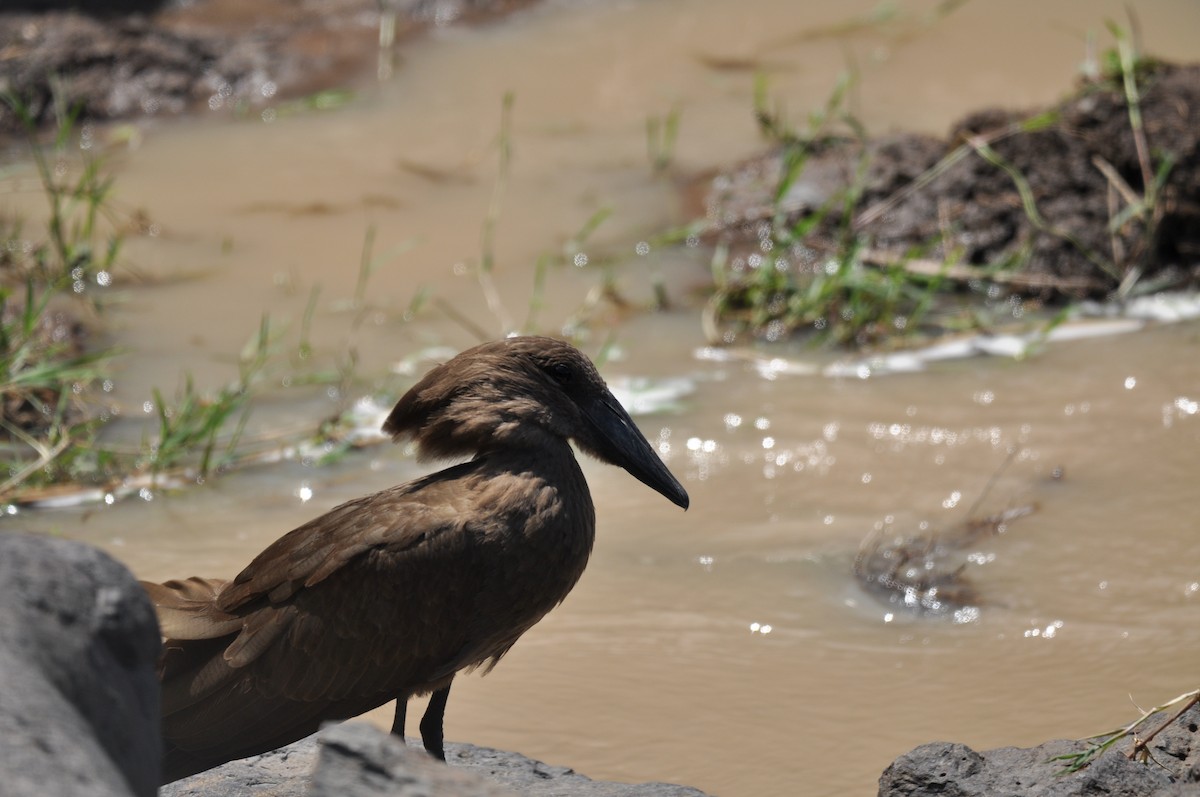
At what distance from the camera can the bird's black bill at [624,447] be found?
391cm

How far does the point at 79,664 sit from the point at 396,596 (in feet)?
4.65

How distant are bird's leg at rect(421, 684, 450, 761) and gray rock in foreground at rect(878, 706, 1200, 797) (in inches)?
41.9

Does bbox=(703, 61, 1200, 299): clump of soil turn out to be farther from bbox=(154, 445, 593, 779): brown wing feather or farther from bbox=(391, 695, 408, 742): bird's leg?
bbox=(391, 695, 408, 742): bird's leg

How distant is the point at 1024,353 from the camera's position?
21.3 feet

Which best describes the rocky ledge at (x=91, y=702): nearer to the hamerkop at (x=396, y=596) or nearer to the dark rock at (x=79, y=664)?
the dark rock at (x=79, y=664)

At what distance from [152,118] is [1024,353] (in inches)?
219

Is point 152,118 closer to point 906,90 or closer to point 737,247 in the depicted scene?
point 737,247

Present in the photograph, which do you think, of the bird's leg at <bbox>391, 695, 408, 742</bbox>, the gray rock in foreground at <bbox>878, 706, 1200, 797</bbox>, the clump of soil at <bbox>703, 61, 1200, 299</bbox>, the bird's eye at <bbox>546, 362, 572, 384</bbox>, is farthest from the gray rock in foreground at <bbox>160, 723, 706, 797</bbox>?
the clump of soil at <bbox>703, 61, 1200, 299</bbox>

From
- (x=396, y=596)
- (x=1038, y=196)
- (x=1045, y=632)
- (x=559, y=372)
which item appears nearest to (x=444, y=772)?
(x=396, y=596)

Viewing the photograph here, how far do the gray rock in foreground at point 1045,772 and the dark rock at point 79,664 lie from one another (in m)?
1.65

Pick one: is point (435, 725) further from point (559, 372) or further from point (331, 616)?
point (559, 372)

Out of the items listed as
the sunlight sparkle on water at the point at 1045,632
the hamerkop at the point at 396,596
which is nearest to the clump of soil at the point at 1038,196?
the sunlight sparkle on water at the point at 1045,632

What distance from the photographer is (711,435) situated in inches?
235

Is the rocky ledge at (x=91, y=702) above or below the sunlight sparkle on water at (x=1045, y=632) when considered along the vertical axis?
above
